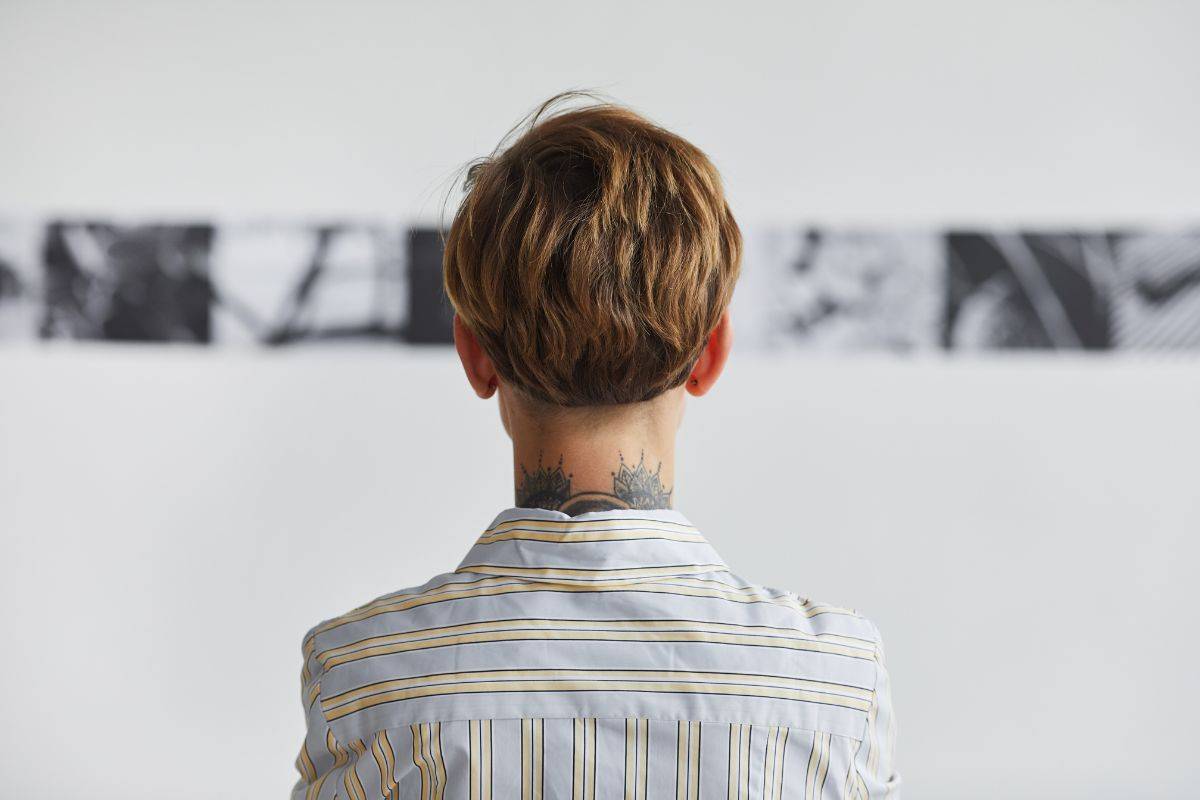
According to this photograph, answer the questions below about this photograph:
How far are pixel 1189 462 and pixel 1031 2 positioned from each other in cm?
103

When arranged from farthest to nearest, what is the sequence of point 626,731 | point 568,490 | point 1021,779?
point 1021,779 < point 568,490 < point 626,731

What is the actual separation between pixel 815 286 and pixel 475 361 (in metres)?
1.45

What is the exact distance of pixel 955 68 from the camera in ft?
6.98

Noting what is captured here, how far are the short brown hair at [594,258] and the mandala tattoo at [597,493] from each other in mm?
61

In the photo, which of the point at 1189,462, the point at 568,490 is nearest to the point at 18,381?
the point at 568,490

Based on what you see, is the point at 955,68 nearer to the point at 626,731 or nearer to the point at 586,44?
the point at 586,44

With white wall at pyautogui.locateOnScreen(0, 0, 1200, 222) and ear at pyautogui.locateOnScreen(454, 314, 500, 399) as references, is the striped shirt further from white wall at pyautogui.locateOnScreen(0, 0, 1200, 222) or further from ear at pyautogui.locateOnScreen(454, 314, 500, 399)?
white wall at pyautogui.locateOnScreen(0, 0, 1200, 222)

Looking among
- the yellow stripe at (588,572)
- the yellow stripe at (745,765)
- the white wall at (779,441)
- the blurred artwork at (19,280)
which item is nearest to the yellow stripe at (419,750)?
the yellow stripe at (588,572)

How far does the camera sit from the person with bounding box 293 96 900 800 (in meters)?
0.69

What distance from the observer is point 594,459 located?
31.1 inches

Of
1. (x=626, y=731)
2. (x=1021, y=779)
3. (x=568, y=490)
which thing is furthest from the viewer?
(x=1021, y=779)

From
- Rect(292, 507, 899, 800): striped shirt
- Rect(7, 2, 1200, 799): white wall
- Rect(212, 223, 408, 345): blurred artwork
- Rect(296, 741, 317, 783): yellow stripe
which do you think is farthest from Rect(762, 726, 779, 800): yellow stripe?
Rect(212, 223, 408, 345): blurred artwork

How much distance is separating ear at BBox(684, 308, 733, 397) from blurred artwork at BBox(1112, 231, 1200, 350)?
1.65 metres

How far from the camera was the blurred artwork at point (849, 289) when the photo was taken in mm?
2141
